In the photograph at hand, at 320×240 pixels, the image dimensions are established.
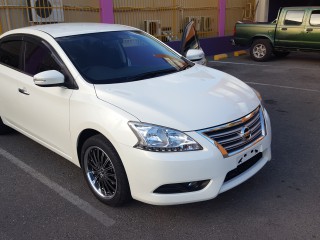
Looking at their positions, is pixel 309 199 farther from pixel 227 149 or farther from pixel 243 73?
pixel 243 73

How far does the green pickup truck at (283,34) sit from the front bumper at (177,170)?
9220mm

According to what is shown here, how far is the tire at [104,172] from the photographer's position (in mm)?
3088

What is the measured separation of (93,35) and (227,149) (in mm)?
2138

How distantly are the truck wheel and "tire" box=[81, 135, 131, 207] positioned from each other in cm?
966

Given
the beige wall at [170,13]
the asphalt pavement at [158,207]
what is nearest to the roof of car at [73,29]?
the asphalt pavement at [158,207]

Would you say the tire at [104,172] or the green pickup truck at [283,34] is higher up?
the green pickup truck at [283,34]

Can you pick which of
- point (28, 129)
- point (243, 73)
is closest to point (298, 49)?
point (243, 73)

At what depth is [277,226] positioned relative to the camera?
9.95ft

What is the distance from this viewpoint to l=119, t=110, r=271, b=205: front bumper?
2.82 metres

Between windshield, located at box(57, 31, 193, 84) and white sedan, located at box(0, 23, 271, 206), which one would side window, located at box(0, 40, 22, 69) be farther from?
windshield, located at box(57, 31, 193, 84)

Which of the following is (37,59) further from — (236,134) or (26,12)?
(26,12)

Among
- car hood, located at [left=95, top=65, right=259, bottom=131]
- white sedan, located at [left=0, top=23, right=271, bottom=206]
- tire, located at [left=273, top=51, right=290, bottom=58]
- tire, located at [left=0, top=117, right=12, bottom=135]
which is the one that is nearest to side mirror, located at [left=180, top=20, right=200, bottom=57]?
white sedan, located at [left=0, top=23, right=271, bottom=206]

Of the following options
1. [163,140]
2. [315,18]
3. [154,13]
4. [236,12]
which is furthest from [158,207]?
[236,12]

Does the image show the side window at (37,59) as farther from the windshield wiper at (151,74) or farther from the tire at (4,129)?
the tire at (4,129)
